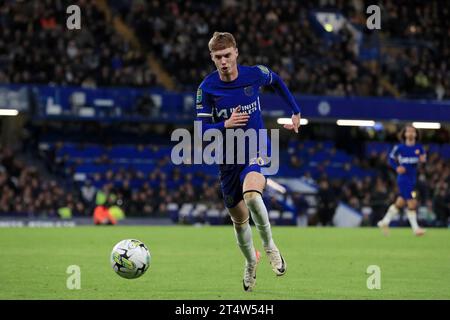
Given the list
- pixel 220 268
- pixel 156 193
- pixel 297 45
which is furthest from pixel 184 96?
pixel 220 268

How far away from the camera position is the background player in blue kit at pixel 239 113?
32.9 feet

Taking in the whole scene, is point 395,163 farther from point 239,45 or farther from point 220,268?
point 239,45

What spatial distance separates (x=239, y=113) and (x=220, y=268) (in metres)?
4.08

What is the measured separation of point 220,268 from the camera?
44.0 ft

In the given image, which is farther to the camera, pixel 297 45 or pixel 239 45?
pixel 297 45

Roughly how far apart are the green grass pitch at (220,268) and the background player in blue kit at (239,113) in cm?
52

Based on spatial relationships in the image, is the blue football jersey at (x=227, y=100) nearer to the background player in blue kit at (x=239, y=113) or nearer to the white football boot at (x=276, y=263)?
the background player in blue kit at (x=239, y=113)

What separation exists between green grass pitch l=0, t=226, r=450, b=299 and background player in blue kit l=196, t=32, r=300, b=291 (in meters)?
0.52

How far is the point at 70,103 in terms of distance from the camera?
1272 inches

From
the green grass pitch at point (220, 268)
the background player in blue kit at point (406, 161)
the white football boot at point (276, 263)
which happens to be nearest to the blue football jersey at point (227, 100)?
the white football boot at point (276, 263)

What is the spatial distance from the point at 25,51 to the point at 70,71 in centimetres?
171
